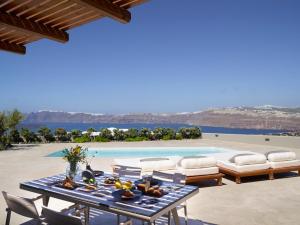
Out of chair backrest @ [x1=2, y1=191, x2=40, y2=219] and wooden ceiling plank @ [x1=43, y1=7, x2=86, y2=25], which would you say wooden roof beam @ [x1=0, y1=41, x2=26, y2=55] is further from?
chair backrest @ [x1=2, y1=191, x2=40, y2=219]

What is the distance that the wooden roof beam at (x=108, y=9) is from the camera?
250 cm

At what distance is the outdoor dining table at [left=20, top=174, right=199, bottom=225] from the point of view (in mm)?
2699

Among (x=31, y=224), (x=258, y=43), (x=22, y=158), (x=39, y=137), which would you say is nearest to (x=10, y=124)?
(x=39, y=137)

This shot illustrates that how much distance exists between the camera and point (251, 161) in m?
7.02

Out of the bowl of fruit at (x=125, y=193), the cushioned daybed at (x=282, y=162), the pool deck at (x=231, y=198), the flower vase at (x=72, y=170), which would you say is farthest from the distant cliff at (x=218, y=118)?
the bowl of fruit at (x=125, y=193)

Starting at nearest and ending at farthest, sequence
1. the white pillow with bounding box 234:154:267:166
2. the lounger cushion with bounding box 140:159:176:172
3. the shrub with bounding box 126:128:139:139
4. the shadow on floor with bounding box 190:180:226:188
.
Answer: the lounger cushion with bounding box 140:159:176:172
the shadow on floor with bounding box 190:180:226:188
the white pillow with bounding box 234:154:267:166
the shrub with bounding box 126:128:139:139

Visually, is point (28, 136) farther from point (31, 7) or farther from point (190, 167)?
point (31, 7)

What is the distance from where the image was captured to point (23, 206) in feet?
10.00

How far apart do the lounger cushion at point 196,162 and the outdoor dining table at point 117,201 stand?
2776 mm

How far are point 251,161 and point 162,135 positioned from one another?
399 inches

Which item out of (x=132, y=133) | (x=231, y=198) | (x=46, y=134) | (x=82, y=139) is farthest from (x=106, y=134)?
(x=231, y=198)

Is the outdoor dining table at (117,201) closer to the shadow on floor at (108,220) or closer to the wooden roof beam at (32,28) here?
the shadow on floor at (108,220)

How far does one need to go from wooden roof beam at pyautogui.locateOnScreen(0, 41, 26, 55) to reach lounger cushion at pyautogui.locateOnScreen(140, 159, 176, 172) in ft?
11.1

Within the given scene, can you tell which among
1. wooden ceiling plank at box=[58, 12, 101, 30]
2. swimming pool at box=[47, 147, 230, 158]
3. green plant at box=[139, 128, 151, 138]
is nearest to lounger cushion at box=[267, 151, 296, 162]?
swimming pool at box=[47, 147, 230, 158]
